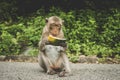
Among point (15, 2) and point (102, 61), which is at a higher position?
point (15, 2)

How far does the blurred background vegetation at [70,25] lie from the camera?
1329cm

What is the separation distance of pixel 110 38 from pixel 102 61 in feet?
6.60

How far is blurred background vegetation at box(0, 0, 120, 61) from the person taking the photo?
13.3 m

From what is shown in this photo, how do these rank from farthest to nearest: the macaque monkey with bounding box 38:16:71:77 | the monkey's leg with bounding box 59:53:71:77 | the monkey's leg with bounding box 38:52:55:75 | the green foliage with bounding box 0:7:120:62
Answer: the green foliage with bounding box 0:7:120:62, the macaque monkey with bounding box 38:16:71:77, the monkey's leg with bounding box 38:52:55:75, the monkey's leg with bounding box 59:53:71:77

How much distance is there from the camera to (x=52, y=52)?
8891 millimetres

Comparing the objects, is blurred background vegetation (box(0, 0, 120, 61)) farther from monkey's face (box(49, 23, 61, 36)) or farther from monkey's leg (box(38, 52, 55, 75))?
monkey's face (box(49, 23, 61, 36))

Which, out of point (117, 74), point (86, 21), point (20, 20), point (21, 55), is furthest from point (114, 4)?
point (117, 74)

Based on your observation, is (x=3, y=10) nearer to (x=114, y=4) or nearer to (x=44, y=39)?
(x=114, y=4)

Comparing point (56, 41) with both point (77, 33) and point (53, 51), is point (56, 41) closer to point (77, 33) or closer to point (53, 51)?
point (53, 51)

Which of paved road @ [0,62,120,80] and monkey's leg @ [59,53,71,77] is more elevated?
monkey's leg @ [59,53,71,77]

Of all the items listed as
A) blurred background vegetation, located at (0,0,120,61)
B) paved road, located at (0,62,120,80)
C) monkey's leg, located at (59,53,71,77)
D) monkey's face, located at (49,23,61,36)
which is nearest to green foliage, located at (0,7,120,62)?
blurred background vegetation, located at (0,0,120,61)

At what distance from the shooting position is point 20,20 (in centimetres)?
1517

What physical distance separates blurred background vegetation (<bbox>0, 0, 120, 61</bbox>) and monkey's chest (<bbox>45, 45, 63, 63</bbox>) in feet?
11.1

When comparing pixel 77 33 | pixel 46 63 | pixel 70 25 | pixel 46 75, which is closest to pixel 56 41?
pixel 46 63
